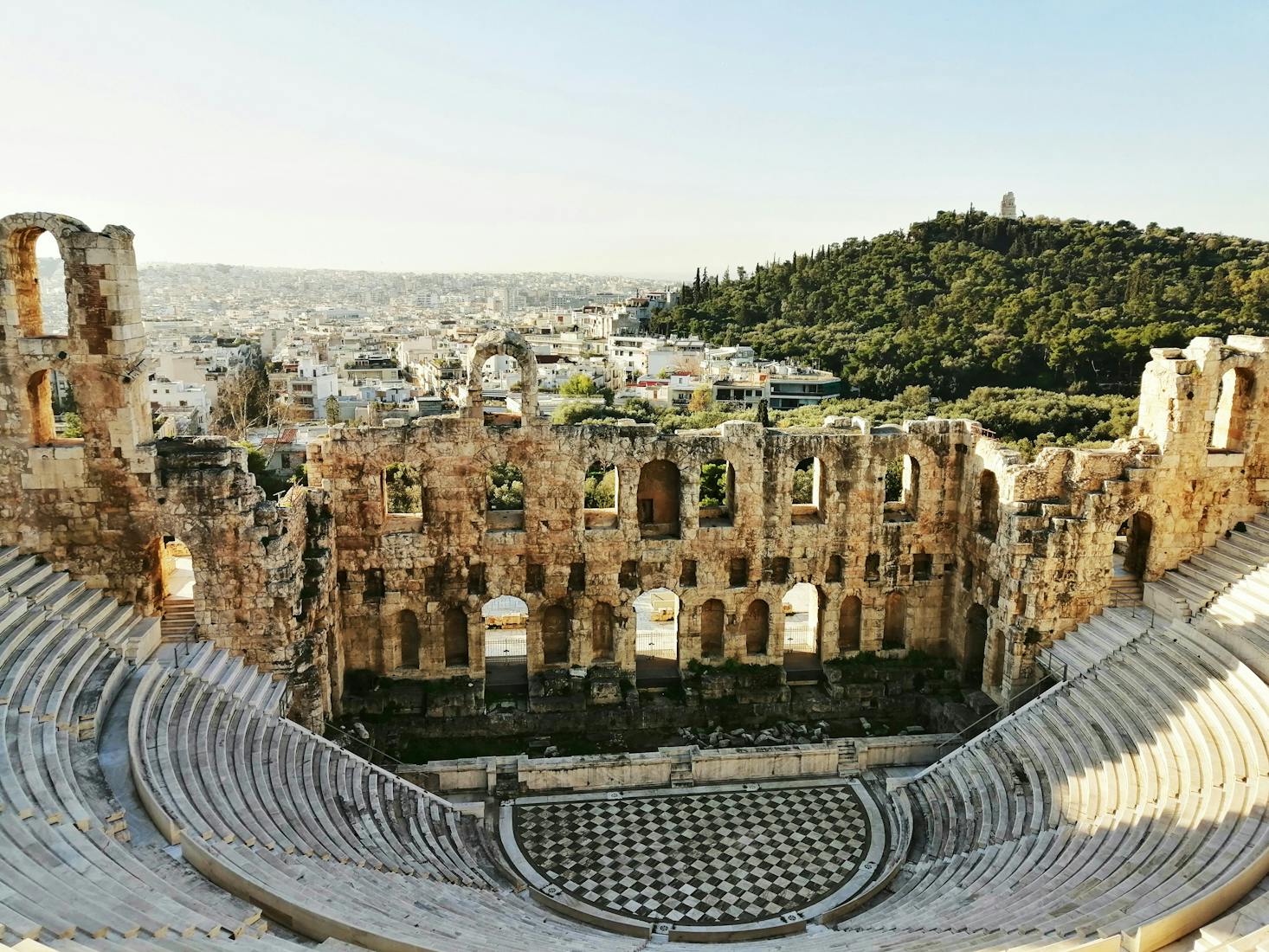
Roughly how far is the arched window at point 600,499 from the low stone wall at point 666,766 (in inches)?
236

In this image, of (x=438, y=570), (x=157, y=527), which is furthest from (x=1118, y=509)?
(x=157, y=527)

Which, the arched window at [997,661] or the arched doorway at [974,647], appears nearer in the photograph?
the arched window at [997,661]

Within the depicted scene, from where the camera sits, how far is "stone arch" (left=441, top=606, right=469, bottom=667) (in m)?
25.4

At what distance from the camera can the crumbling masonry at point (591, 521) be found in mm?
20172

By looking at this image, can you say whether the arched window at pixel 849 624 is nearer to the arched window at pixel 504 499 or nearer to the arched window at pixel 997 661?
the arched window at pixel 997 661

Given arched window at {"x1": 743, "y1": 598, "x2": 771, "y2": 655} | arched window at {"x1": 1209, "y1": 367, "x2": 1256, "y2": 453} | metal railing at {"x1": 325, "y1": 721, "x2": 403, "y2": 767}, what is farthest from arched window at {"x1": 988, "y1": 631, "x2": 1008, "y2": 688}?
metal railing at {"x1": 325, "y1": 721, "x2": 403, "y2": 767}

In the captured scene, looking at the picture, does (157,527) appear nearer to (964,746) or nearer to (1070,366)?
(964,746)

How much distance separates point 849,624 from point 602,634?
23.0 ft

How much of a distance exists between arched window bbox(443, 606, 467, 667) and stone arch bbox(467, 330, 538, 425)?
5815 millimetres

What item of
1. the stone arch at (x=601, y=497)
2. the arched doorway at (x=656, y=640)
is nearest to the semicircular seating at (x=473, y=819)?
the arched doorway at (x=656, y=640)

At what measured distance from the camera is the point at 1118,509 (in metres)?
23.1

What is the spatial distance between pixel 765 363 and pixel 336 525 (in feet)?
209

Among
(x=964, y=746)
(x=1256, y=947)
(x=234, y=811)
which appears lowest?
(x=964, y=746)

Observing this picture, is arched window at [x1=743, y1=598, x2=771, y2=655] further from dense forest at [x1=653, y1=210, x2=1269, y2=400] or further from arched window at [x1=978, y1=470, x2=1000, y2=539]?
dense forest at [x1=653, y1=210, x2=1269, y2=400]
